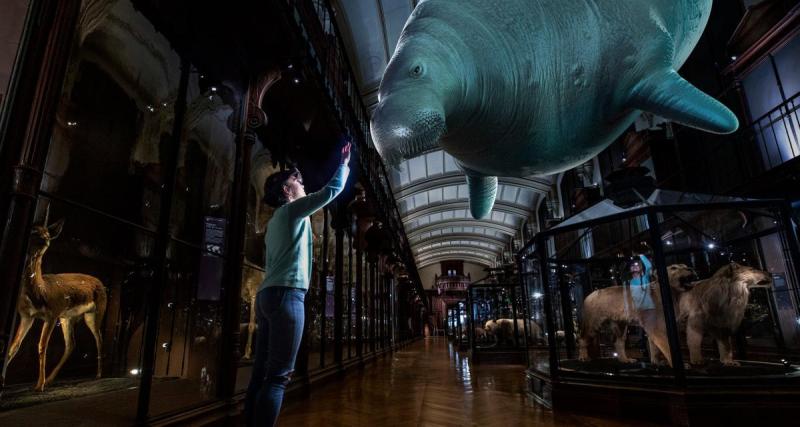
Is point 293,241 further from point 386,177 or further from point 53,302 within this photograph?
point 386,177

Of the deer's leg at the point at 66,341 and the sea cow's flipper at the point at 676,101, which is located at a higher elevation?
the sea cow's flipper at the point at 676,101

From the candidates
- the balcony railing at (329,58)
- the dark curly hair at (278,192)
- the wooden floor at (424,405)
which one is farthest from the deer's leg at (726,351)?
the dark curly hair at (278,192)

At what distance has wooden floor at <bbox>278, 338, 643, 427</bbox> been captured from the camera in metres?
3.22

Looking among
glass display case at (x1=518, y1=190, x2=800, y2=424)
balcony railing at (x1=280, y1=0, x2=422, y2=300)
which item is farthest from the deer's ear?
glass display case at (x1=518, y1=190, x2=800, y2=424)

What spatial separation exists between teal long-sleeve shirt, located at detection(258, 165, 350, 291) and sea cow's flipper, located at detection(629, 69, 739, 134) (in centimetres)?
135

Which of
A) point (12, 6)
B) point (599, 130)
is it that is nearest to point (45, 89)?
point (12, 6)

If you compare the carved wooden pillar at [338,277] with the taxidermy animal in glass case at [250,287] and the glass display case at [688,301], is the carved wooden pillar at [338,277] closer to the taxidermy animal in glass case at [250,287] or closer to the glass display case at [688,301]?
the taxidermy animal in glass case at [250,287]

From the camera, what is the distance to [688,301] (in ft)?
10.3

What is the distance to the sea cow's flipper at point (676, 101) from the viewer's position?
2.36 ft

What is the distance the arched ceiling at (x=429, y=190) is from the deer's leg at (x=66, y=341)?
89.3 inches

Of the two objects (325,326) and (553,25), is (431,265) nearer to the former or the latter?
(325,326)

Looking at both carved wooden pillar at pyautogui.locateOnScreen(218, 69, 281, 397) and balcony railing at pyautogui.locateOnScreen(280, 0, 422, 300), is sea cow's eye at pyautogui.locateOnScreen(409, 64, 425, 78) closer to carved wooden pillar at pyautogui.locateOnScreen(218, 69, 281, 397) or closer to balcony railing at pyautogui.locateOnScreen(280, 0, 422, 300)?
balcony railing at pyautogui.locateOnScreen(280, 0, 422, 300)

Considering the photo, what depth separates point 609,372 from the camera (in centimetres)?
333

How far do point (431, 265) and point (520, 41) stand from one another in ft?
151
